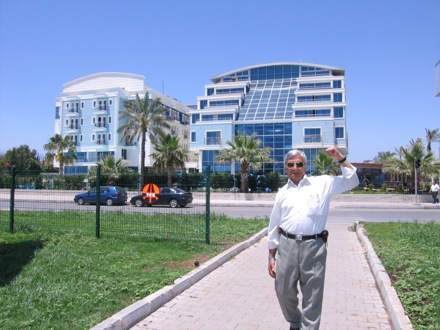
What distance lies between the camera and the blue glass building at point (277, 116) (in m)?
52.8

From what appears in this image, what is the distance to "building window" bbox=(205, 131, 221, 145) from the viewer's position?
184ft

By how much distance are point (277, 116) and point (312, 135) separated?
677cm

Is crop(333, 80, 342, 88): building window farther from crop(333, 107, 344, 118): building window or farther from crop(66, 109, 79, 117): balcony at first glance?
crop(66, 109, 79, 117): balcony

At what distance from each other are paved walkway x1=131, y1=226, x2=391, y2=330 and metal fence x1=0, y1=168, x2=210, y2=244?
7.17ft

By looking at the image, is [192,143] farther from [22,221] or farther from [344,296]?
[344,296]

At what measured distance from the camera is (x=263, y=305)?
17.7ft

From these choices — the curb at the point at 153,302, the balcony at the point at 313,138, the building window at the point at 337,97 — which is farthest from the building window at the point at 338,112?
the curb at the point at 153,302

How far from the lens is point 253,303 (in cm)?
548

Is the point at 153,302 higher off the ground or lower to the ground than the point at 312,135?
lower

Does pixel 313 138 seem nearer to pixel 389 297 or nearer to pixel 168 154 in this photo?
pixel 168 154

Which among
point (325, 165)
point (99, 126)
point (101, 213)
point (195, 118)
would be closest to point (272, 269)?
point (101, 213)

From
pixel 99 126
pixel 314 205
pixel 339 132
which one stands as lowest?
pixel 314 205

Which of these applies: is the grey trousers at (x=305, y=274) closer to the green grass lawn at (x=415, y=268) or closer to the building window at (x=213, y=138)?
the green grass lawn at (x=415, y=268)

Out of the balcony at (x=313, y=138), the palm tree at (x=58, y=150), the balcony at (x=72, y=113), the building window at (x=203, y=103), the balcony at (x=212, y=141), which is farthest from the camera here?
the balcony at (x=72, y=113)
